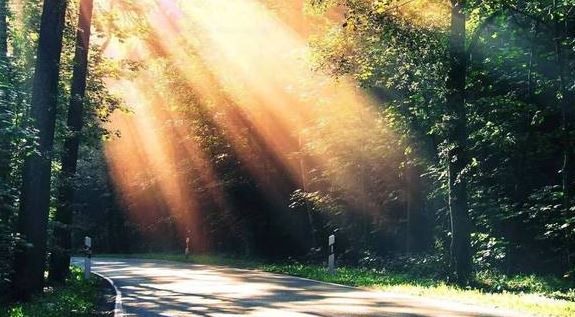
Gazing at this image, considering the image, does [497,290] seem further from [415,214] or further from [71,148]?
[71,148]

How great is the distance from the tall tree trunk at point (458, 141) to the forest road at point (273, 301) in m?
3.05

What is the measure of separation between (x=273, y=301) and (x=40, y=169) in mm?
4915

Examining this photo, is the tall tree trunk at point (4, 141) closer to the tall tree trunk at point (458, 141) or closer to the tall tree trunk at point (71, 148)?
the tall tree trunk at point (71, 148)

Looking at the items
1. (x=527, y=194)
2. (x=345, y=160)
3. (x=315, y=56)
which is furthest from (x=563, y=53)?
(x=345, y=160)

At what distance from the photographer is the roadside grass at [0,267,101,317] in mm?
9008

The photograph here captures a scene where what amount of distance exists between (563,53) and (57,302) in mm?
12694

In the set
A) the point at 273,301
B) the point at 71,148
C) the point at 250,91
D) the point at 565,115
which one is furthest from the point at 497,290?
the point at 250,91

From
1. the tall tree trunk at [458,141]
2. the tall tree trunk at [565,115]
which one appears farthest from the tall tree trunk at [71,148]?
the tall tree trunk at [565,115]

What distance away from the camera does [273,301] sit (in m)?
10.6

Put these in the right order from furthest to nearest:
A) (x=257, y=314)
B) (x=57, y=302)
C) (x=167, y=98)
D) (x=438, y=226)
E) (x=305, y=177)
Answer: (x=167, y=98) → (x=305, y=177) → (x=438, y=226) → (x=57, y=302) → (x=257, y=314)

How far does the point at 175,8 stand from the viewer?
71.1ft

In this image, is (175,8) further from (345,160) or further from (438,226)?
(438,226)

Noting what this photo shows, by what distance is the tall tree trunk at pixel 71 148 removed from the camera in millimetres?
14391

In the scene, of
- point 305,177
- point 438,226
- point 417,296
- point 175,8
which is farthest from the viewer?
point 305,177
